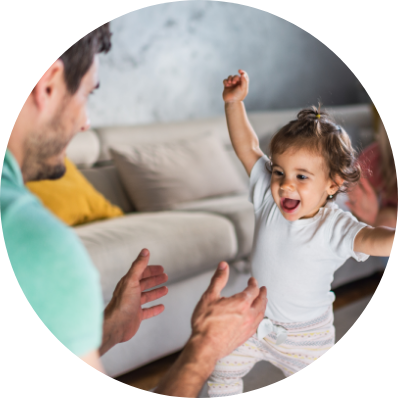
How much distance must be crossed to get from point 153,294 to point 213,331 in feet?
0.44

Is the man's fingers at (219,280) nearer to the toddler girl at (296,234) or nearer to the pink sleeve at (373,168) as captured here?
the toddler girl at (296,234)

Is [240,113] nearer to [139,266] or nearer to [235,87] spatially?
[235,87]

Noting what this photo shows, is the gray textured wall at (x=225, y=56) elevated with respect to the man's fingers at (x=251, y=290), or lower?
elevated

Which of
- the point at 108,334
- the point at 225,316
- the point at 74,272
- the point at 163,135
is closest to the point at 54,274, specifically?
the point at 74,272

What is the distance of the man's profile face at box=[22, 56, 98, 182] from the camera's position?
65 cm

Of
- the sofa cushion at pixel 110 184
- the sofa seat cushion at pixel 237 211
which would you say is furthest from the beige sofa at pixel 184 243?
the sofa cushion at pixel 110 184

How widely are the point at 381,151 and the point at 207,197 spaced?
1.18 ft

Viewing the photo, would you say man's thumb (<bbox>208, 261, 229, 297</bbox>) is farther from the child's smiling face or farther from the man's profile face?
the man's profile face

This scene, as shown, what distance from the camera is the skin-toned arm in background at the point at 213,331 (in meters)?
0.67

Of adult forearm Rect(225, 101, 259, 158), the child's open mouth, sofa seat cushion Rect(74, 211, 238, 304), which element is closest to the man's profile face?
sofa seat cushion Rect(74, 211, 238, 304)

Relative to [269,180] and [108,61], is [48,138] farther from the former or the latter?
[269,180]

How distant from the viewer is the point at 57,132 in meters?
0.67

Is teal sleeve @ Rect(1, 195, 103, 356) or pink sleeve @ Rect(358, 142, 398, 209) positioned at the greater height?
pink sleeve @ Rect(358, 142, 398, 209)

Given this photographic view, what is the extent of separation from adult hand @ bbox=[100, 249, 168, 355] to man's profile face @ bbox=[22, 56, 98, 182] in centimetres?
22
